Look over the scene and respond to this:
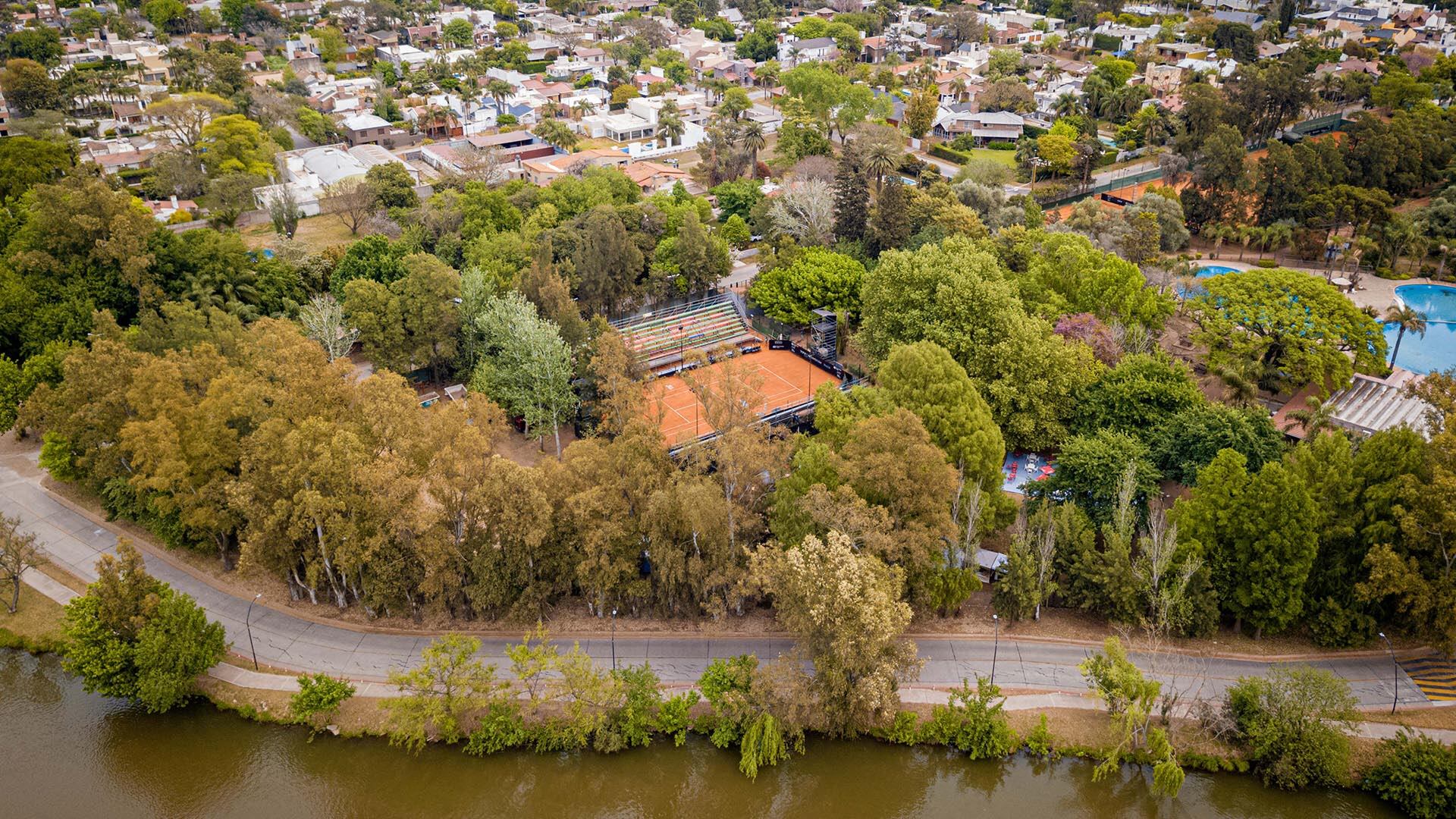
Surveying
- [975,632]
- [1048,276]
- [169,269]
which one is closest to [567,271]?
[169,269]

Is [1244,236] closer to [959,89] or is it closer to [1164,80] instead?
[1164,80]

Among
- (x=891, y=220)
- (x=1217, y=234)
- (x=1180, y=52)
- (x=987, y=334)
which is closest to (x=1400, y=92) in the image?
(x=1180, y=52)

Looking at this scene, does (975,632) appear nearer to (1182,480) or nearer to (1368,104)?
(1182,480)

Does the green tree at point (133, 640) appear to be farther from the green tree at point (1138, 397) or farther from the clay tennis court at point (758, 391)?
the green tree at point (1138, 397)

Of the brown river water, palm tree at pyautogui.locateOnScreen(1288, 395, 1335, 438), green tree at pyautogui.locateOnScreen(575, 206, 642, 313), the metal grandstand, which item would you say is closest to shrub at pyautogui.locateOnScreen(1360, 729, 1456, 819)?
the brown river water

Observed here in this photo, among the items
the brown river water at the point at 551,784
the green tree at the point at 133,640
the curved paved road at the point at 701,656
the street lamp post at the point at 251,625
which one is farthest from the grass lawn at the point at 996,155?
the green tree at the point at 133,640

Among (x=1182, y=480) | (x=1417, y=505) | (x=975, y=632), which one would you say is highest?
(x=1417, y=505)
